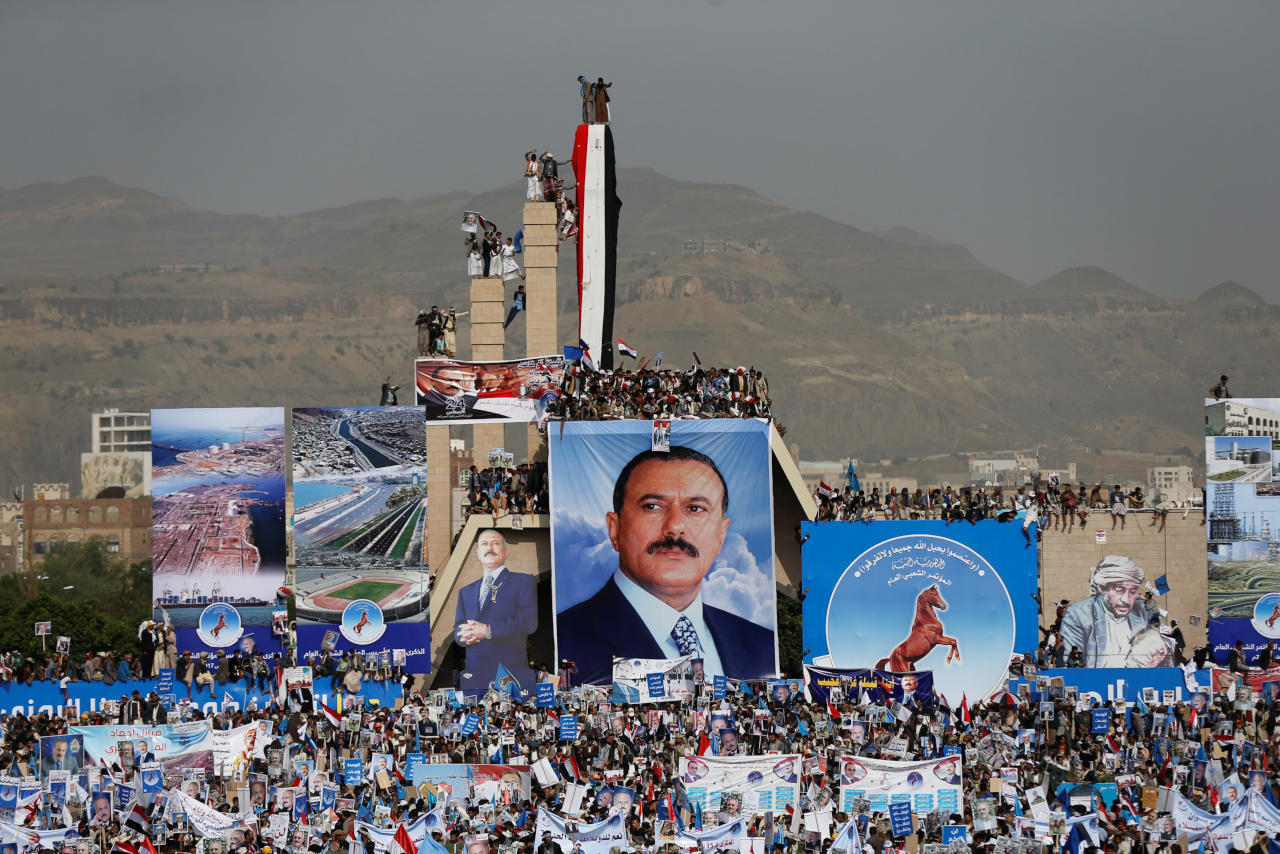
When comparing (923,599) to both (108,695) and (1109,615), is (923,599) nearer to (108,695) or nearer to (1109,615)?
(1109,615)

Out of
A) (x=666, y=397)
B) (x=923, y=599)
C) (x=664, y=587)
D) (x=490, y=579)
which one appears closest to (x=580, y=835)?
(x=664, y=587)

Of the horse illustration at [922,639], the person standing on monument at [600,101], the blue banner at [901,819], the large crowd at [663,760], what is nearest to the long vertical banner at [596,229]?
the person standing on monument at [600,101]

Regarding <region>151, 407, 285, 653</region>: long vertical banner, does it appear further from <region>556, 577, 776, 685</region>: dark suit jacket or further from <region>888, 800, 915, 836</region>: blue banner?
<region>888, 800, 915, 836</region>: blue banner

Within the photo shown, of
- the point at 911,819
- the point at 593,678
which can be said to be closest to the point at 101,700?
the point at 593,678

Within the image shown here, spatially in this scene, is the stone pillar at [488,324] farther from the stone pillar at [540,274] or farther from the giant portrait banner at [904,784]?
the giant portrait banner at [904,784]

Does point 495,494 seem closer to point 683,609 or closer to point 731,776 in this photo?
point 683,609
